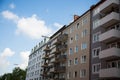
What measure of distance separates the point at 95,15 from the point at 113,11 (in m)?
5.63

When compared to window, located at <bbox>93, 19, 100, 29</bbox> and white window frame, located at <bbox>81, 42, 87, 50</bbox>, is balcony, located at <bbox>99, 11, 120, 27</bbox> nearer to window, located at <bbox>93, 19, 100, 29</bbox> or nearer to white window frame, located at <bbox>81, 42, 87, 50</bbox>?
window, located at <bbox>93, 19, 100, 29</bbox>

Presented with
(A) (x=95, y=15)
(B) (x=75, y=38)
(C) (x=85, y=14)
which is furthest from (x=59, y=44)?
(A) (x=95, y=15)

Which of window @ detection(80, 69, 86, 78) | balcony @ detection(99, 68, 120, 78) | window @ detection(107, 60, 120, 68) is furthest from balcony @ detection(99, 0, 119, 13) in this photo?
window @ detection(80, 69, 86, 78)

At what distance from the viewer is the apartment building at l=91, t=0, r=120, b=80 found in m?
27.7

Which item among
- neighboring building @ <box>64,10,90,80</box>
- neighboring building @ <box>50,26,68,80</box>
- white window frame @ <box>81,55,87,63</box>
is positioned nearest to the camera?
neighboring building @ <box>64,10,90,80</box>

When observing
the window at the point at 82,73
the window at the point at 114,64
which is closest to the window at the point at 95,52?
the window at the point at 114,64

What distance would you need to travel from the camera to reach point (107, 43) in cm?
3155

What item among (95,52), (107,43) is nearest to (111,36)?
(107,43)

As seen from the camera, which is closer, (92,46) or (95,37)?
(95,37)

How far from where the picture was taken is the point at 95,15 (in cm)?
3688

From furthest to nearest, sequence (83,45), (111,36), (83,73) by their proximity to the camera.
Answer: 1. (83,45)
2. (83,73)
3. (111,36)

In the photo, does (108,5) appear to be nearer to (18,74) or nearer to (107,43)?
(107,43)

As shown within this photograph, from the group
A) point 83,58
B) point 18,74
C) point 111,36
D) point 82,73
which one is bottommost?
point 18,74

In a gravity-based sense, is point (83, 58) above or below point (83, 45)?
below
